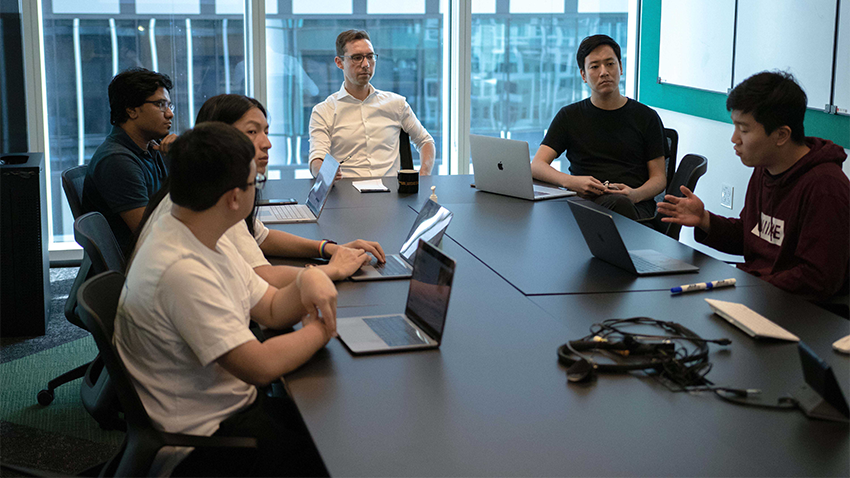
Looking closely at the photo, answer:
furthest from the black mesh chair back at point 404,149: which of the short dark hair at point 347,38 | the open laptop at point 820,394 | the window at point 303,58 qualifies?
the open laptop at point 820,394

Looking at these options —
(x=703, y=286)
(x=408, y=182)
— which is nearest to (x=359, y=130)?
(x=408, y=182)

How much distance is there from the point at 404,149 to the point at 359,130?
28cm

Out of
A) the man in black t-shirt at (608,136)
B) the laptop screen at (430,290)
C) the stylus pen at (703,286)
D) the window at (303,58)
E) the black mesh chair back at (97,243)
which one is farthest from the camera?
the window at (303,58)

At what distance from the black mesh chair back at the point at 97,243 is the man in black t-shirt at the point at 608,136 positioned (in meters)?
2.09

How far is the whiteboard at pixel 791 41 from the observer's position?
379cm

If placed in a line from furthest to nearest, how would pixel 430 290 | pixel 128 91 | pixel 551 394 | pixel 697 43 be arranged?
pixel 697 43
pixel 128 91
pixel 430 290
pixel 551 394

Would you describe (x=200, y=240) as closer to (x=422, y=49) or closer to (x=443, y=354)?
(x=443, y=354)

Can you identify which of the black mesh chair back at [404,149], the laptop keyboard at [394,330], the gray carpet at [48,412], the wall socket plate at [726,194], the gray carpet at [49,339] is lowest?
the gray carpet at [48,412]

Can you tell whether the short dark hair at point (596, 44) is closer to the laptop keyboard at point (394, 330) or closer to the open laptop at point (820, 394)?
the laptop keyboard at point (394, 330)

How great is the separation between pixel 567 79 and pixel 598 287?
162 inches

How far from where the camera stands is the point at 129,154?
9.16 feet

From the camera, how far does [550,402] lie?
1.35 m

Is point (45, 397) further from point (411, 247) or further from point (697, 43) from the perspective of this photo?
point (697, 43)

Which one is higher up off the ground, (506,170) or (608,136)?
(608,136)
